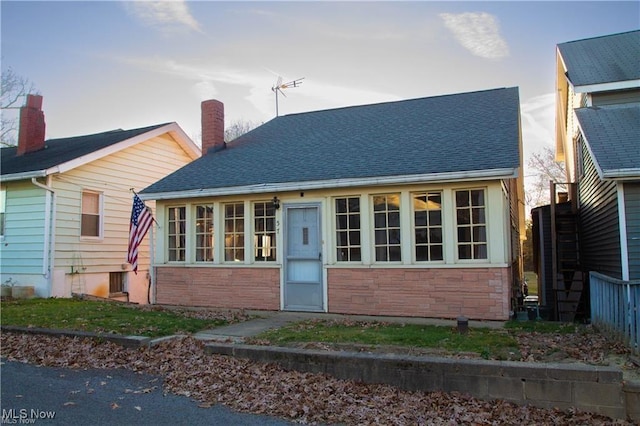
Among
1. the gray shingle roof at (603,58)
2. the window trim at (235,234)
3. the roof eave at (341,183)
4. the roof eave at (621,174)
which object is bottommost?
the window trim at (235,234)

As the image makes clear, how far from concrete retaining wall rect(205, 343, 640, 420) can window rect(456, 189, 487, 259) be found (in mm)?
3878

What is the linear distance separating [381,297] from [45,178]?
10.2 metres

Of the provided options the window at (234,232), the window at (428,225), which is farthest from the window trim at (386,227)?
the window at (234,232)

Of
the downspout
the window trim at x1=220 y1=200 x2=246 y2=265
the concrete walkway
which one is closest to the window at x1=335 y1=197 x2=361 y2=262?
the concrete walkway

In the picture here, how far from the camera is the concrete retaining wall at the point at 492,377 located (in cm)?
484

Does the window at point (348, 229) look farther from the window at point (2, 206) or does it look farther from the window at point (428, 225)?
the window at point (2, 206)

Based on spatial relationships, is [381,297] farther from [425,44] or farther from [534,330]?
[425,44]

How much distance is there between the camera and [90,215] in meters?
15.1

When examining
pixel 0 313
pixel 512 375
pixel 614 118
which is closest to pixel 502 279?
pixel 512 375

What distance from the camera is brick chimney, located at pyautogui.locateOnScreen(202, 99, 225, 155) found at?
46.6ft

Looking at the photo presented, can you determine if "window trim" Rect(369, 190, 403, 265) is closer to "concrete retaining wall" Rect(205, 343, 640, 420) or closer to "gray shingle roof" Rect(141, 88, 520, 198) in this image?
"gray shingle roof" Rect(141, 88, 520, 198)

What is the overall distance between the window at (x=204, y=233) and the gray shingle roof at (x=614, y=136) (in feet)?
26.8

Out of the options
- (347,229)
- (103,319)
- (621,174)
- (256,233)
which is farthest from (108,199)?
(621,174)

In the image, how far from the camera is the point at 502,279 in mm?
8695
